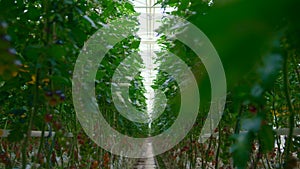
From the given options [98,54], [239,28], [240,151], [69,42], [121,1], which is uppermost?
[121,1]

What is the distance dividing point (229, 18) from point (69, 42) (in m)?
0.85

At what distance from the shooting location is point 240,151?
0.60 metres

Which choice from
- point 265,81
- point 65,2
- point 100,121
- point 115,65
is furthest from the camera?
point 100,121

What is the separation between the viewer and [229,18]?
0.41m

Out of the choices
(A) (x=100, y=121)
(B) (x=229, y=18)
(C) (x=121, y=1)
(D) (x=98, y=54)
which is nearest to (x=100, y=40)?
(D) (x=98, y=54)

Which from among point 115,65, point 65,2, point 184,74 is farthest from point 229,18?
point 115,65

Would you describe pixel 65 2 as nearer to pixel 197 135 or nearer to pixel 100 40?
pixel 100 40

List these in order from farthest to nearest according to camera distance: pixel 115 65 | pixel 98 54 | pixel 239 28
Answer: pixel 115 65, pixel 98 54, pixel 239 28

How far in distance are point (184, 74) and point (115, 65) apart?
1.00 m

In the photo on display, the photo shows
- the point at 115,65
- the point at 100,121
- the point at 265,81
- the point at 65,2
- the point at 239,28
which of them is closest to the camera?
the point at 239,28

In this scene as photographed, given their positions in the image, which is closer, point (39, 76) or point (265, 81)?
point (265, 81)

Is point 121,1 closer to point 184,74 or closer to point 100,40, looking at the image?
point 100,40

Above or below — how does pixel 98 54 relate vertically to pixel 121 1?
below

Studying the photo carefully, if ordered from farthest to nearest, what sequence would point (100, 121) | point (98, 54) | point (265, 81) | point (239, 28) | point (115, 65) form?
point (100, 121) → point (115, 65) → point (98, 54) → point (265, 81) → point (239, 28)
